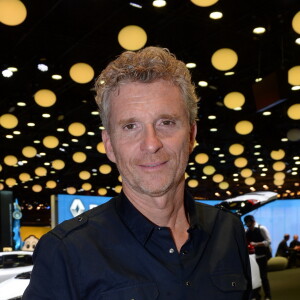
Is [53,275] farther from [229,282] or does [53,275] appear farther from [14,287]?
[14,287]

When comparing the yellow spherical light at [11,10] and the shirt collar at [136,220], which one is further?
the yellow spherical light at [11,10]

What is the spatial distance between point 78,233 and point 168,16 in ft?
17.7

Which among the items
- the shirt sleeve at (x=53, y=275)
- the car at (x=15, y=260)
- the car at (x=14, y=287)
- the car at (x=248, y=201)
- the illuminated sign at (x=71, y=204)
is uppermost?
the shirt sleeve at (x=53, y=275)

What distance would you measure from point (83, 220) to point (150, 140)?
0.30 m

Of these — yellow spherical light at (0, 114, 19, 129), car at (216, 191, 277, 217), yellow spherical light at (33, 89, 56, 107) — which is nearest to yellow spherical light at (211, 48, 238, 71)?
yellow spherical light at (33, 89, 56, 107)

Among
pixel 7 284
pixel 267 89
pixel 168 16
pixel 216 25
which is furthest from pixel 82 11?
pixel 7 284

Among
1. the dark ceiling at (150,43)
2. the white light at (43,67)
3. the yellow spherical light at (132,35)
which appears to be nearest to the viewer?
the yellow spherical light at (132,35)

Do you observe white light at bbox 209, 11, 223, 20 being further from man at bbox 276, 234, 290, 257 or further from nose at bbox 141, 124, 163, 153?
man at bbox 276, 234, 290, 257

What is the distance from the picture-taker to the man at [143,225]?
4.03 feet

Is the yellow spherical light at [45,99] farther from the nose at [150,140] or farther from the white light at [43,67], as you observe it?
the nose at [150,140]

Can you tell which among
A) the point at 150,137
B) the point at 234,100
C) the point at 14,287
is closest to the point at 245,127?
the point at 234,100

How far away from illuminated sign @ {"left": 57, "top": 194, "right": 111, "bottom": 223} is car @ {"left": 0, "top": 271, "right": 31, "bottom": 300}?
3.49 feet


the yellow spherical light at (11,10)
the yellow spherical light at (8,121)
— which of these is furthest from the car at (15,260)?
the yellow spherical light at (8,121)

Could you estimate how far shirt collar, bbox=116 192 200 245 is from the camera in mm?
1321
